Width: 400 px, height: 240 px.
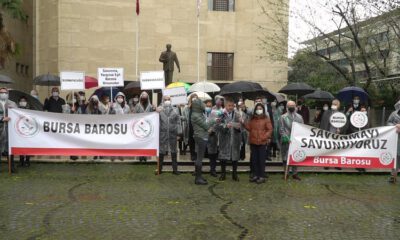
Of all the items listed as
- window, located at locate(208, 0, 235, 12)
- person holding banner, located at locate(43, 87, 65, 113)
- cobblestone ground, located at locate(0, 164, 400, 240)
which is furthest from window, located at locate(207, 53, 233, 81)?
cobblestone ground, located at locate(0, 164, 400, 240)

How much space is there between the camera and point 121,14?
27.8 m

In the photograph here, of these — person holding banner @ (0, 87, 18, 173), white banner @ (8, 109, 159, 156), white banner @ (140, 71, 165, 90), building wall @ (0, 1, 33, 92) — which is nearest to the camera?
person holding banner @ (0, 87, 18, 173)

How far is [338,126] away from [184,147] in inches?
191

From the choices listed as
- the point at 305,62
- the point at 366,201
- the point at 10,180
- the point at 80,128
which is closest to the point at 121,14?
the point at 305,62

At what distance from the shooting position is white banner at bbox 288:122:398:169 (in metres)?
12.2

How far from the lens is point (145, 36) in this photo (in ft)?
92.3

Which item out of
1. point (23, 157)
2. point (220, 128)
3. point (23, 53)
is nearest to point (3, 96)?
point (23, 157)

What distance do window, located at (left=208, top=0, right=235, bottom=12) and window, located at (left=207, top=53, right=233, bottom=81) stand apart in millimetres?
2634

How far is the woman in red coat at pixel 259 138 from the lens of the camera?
11539mm

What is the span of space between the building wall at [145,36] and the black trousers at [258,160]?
1723 cm

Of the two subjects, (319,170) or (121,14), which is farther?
(121,14)

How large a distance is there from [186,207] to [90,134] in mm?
4811

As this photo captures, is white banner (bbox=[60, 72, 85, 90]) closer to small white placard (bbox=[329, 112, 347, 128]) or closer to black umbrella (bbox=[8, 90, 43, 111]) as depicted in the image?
black umbrella (bbox=[8, 90, 43, 111])

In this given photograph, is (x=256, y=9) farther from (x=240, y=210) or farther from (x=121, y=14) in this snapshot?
(x=240, y=210)
